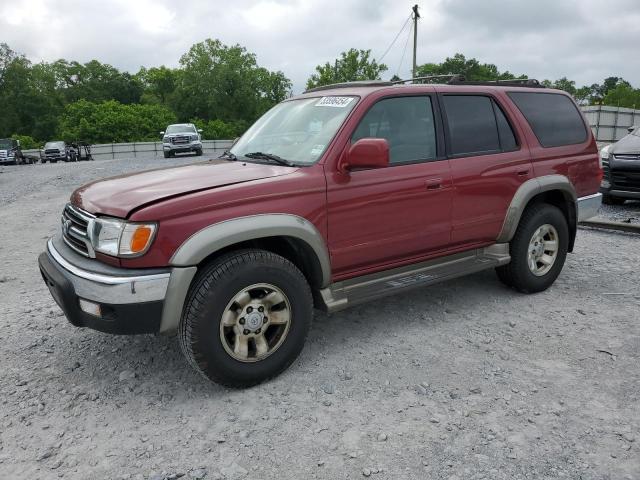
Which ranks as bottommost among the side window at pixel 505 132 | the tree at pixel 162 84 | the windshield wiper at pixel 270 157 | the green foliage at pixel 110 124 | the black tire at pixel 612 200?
the black tire at pixel 612 200

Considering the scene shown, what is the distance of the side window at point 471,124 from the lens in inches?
159

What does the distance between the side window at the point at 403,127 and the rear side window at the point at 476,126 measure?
0.68ft

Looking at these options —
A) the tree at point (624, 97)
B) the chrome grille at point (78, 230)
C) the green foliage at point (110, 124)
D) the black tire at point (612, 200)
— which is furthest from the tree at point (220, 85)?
the chrome grille at point (78, 230)

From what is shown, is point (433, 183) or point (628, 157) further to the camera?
point (628, 157)

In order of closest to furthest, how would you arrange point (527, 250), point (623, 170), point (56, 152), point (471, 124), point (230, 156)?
point (230, 156) → point (471, 124) → point (527, 250) → point (623, 170) → point (56, 152)

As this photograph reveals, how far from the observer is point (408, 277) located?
3.80 meters

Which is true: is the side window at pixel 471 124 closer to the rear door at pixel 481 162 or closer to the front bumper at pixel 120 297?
the rear door at pixel 481 162

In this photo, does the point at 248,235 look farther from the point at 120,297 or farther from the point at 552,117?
the point at 552,117

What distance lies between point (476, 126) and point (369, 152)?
4.68 feet

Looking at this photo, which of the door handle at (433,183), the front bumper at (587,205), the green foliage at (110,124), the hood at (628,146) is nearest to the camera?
the door handle at (433,183)

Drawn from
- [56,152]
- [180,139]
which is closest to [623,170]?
[180,139]

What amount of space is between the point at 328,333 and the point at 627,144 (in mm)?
7373

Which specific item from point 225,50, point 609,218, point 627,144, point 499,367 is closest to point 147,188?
point 499,367

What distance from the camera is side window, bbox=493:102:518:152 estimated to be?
4.32 m
